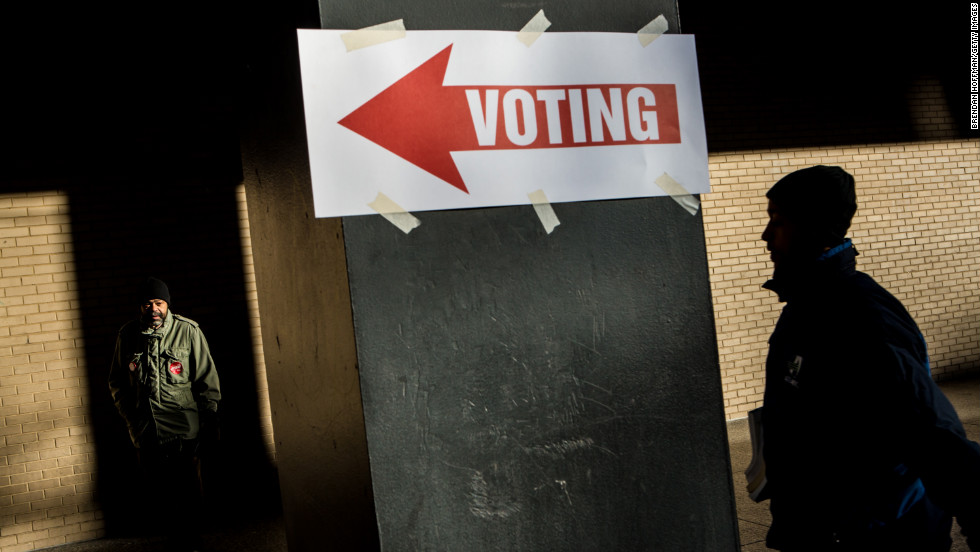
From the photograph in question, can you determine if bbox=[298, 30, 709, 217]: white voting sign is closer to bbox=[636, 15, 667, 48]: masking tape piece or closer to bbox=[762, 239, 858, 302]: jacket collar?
bbox=[636, 15, 667, 48]: masking tape piece

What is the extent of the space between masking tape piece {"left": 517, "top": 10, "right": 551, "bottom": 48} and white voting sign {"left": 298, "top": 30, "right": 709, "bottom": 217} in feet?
0.07

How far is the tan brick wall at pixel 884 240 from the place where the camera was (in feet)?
27.0

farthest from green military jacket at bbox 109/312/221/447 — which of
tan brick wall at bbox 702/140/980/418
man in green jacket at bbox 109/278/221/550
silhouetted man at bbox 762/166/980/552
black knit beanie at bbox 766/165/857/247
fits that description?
tan brick wall at bbox 702/140/980/418

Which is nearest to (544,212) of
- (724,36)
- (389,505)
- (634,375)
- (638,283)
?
(638,283)

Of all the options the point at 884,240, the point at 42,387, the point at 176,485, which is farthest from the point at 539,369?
the point at 884,240

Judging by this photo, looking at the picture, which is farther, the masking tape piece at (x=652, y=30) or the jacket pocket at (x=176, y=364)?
the jacket pocket at (x=176, y=364)

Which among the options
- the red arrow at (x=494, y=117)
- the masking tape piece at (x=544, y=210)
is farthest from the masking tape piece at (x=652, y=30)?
the masking tape piece at (x=544, y=210)

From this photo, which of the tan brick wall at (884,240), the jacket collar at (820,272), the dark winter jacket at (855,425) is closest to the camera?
the dark winter jacket at (855,425)

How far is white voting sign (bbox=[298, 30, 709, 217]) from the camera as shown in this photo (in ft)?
6.83

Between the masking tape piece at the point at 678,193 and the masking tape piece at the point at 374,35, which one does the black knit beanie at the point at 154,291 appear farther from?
the masking tape piece at the point at 678,193

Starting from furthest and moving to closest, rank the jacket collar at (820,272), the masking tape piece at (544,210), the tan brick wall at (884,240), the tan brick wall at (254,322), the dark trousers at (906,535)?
the tan brick wall at (884,240) < the tan brick wall at (254,322) < the masking tape piece at (544,210) < the jacket collar at (820,272) < the dark trousers at (906,535)

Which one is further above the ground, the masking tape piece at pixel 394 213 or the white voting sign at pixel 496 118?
the white voting sign at pixel 496 118

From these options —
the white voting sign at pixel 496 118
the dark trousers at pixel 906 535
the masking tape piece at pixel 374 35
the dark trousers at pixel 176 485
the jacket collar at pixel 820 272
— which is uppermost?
the masking tape piece at pixel 374 35

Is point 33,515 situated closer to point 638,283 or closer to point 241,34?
point 241,34
